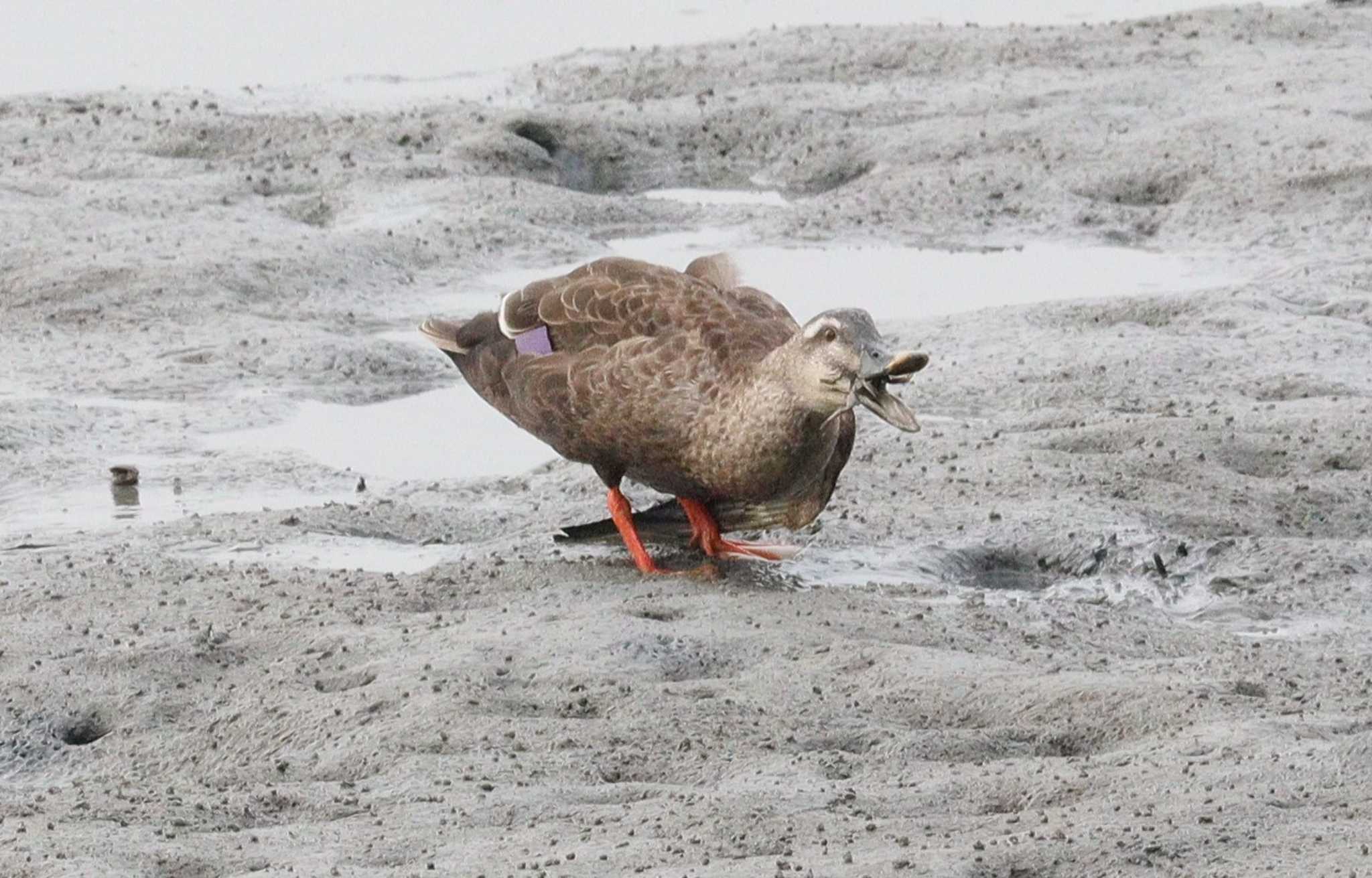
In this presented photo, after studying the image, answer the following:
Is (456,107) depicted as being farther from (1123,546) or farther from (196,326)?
(1123,546)

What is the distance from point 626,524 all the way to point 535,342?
2.03 ft

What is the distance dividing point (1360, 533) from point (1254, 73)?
687 centimetres

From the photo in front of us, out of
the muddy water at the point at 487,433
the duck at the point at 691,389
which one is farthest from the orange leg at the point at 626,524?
the muddy water at the point at 487,433

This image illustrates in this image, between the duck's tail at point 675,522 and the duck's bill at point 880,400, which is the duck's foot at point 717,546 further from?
the duck's bill at point 880,400

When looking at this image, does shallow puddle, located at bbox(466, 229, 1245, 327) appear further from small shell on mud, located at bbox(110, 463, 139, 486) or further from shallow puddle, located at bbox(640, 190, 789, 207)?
small shell on mud, located at bbox(110, 463, 139, 486)

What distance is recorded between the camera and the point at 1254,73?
13.2m

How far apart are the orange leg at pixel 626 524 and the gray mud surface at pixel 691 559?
0.37ft

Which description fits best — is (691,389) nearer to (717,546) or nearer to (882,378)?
(882,378)

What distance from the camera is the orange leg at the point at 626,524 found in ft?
21.9

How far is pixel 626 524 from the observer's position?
676 cm

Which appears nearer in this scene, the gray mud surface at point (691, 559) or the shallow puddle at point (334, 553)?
the gray mud surface at point (691, 559)

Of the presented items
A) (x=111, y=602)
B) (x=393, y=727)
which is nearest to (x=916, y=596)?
(x=393, y=727)

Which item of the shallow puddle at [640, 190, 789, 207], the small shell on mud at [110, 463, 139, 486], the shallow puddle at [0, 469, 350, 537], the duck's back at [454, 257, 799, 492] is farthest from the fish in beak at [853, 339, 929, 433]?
the shallow puddle at [640, 190, 789, 207]

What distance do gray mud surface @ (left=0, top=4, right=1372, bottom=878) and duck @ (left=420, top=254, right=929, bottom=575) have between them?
0.24 meters
